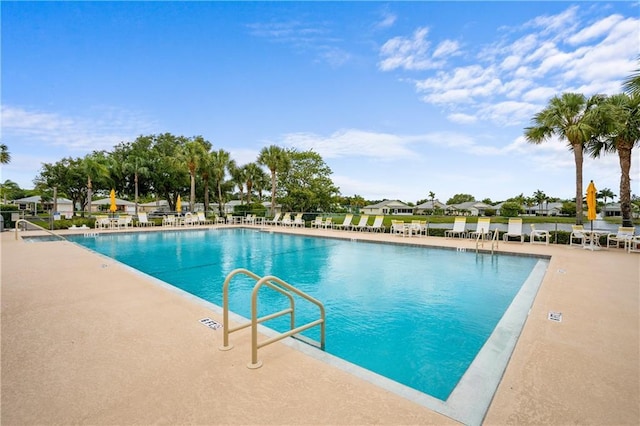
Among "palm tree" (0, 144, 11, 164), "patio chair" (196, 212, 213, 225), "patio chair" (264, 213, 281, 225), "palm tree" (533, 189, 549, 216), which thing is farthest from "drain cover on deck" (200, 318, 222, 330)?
"palm tree" (533, 189, 549, 216)

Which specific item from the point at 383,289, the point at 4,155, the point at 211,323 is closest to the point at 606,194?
the point at 383,289

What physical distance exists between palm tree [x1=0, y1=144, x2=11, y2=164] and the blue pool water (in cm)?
1341

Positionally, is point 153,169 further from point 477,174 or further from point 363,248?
point 477,174

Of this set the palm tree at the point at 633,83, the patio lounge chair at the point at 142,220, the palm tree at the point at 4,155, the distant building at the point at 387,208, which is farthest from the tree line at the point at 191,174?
the distant building at the point at 387,208

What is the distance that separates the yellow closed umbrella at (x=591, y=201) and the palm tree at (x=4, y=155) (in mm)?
30142

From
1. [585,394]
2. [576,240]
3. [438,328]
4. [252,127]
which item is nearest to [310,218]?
[252,127]

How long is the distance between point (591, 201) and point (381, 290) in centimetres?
871

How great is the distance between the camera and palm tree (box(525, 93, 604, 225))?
12250 millimetres

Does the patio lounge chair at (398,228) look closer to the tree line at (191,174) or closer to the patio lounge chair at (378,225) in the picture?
the patio lounge chair at (378,225)

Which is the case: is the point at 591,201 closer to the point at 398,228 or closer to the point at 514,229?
the point at 514,229

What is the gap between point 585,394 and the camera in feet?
7.28

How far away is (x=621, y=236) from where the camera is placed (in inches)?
388

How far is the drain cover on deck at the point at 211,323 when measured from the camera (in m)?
3.49

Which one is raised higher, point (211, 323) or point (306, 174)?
point (306, 174)
